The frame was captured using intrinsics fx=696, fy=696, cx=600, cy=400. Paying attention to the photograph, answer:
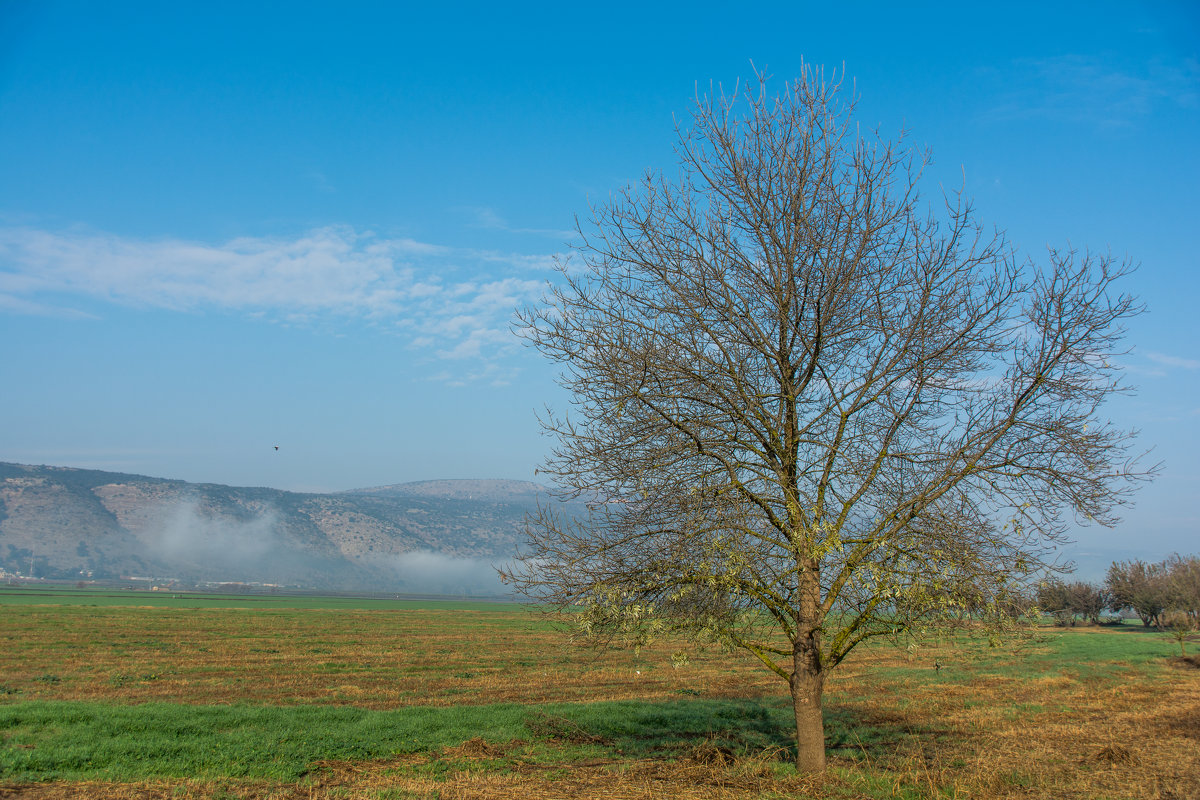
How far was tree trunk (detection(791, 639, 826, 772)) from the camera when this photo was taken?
9281 mm

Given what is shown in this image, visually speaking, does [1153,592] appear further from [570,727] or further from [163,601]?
[163,601]

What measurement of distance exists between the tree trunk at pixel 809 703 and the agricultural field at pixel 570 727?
1.18 feet

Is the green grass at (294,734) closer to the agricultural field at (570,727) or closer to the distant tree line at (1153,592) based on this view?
the agricultural field at (570,727)

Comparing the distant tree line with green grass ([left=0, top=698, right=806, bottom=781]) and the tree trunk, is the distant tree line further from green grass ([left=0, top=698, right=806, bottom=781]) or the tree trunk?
the tree trunk

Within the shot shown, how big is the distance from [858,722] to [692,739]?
580cm

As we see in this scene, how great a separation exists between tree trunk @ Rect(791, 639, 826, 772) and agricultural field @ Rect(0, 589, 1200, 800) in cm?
36

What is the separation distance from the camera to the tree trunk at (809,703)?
928 centimetres

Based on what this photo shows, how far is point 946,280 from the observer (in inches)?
354

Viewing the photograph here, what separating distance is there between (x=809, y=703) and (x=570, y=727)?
8816mm

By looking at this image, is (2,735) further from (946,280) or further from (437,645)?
(437,645)

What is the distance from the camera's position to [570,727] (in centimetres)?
1653

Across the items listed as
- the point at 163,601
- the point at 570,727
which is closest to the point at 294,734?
the point at 570,727

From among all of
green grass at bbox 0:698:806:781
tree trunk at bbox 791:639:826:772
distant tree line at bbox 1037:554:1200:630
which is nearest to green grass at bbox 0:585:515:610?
green grass at bbox 0:698:806:781

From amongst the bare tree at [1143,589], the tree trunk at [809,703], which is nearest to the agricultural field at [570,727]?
the tree trunk at [809,703]
